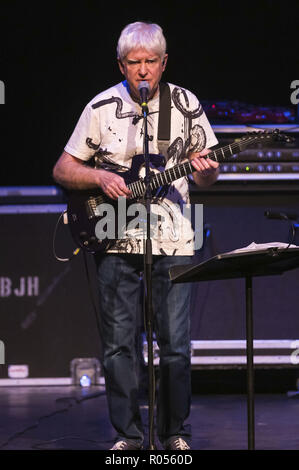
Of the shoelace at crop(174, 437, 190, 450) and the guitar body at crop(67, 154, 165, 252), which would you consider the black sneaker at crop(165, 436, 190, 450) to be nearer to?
the shoelace at crop(174, 437, 190, 450)

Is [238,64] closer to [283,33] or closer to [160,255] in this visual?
[283,33]

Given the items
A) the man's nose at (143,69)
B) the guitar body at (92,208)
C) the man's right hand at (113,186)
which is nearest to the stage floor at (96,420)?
the guitar body at (92,208)

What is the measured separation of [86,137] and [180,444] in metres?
1.48

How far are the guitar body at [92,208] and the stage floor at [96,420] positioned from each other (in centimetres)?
104

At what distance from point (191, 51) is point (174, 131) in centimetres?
310

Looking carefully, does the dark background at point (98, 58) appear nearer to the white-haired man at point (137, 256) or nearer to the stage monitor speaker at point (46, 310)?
the stage monitor speaker at point (46, 310)

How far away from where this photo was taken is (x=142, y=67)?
11.6ft

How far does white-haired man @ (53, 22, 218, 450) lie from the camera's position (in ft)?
11.8

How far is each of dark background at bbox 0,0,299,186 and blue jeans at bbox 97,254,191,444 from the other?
123 inches

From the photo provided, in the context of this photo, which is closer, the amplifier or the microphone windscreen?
the microphone windscreen

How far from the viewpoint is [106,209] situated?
3643mm

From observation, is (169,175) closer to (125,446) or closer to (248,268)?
(248,268)

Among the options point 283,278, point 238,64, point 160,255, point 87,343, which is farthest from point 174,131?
point 238,64

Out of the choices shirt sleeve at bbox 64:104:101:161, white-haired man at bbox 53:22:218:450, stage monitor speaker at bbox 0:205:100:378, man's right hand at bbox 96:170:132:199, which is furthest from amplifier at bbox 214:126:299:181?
man's right hand at bbox 96:170:132:199
